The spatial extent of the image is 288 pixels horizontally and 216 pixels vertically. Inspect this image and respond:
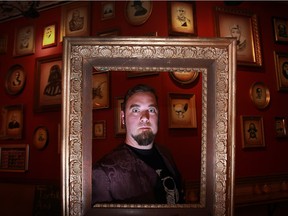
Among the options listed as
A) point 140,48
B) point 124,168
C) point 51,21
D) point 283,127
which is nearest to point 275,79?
point 283,127

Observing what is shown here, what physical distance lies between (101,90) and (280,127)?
2.01m

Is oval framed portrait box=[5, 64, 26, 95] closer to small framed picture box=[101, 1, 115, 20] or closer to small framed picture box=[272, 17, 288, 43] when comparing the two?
small framed picture box=[101, 1, 115, 20]

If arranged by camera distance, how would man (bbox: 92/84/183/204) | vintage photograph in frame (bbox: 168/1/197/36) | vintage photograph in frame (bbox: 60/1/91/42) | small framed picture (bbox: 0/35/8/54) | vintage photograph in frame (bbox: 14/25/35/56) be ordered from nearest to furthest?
man (bbox: 92/84/183/204) → vintage photograph in frame (bbox: 168/1/197/36) → vintage photograph in frame (bbox: 60/1/91/42) → vintage photograph in frame (bbox: 14/25/35/56) → small framed picture (bbox: 0/35/8/54)

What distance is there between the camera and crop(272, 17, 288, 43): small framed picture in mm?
2799

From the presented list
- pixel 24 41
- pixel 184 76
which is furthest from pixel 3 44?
pixel 184 76

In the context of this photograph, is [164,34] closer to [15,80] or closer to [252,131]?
[252,131]

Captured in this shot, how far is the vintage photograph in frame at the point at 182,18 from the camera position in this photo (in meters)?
2.19

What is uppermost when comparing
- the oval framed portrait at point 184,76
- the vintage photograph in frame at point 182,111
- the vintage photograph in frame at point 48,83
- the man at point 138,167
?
the vintage photograph in frame at point 48,83

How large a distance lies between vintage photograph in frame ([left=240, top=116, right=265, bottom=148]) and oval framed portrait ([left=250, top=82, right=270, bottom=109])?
16 cm

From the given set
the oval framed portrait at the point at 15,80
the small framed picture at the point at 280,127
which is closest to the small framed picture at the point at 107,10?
the oval framed portrait at the point at 15,80

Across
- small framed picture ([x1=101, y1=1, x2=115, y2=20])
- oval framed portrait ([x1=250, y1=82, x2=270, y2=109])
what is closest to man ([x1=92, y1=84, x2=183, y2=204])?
small framed picture ([x1=101, y1=1, x2=115, y2=20])

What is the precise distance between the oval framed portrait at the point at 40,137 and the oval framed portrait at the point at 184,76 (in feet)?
5.41

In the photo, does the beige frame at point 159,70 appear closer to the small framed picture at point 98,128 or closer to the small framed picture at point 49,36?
the small framed picture at point 98,128

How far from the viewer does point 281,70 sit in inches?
108
